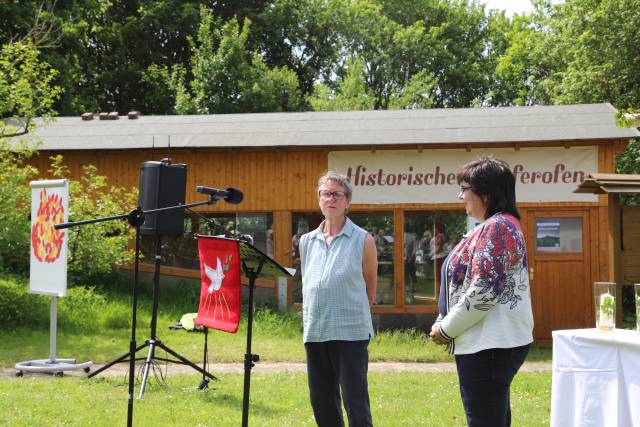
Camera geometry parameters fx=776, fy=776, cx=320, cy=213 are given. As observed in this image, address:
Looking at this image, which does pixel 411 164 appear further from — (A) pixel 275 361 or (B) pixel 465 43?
(B) pixel 465 43

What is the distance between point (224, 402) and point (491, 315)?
179 inches

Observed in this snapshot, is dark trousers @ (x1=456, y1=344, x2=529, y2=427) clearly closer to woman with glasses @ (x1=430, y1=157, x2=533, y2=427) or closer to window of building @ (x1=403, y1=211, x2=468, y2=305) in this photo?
woman with glasses @ (x1=430, y1=157, x2=533, y2=427)

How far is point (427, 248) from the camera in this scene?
14.0 meters

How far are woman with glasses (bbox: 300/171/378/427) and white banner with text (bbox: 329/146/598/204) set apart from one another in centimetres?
926

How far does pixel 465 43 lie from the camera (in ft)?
124

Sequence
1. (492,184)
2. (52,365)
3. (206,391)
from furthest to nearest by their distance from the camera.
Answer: (52,365), (206,391), (492,184)

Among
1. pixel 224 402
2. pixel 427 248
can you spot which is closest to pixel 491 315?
pixel 224 402

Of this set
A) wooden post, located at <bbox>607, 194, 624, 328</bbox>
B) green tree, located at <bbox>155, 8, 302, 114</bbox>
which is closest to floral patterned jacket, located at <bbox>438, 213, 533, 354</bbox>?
wooden post, located at <bbox>607, 194, 624, 328</bbox>

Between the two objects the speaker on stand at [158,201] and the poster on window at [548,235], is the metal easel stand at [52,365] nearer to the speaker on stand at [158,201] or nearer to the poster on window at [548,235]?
the speaker on stand at [158,201]

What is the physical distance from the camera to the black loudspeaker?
27.0 feet

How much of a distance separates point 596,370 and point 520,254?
1458 millimetres

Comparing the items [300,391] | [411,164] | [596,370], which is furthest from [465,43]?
[596,370]

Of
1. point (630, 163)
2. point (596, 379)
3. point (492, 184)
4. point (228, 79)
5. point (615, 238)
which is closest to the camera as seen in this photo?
point (492, 184)

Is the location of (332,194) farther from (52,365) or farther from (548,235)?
(548,235)
